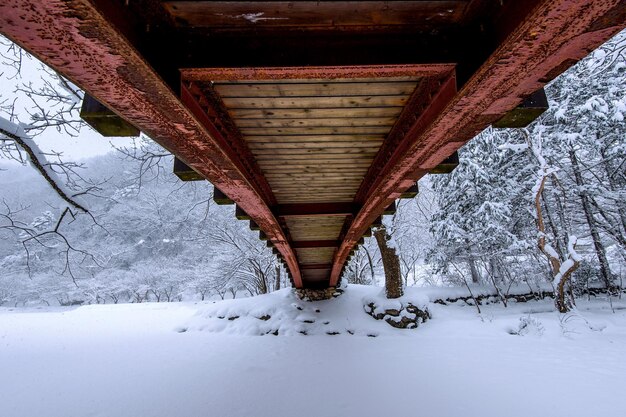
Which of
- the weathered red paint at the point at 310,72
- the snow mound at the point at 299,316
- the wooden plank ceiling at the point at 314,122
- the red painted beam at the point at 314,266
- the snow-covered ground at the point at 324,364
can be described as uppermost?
the wooden plank ceiling at the point at 314,122

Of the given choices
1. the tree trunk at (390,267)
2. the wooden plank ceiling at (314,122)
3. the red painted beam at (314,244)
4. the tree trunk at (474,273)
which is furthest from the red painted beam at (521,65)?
the tree trunk at (474,273)

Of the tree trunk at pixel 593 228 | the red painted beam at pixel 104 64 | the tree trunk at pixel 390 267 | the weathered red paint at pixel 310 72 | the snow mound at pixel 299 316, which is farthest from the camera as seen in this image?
the tree trunk at pixel 593 228

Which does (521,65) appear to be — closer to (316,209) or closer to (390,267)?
(316,209)

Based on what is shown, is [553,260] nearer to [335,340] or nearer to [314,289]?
[335,340]

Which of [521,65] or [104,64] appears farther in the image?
[521,65]

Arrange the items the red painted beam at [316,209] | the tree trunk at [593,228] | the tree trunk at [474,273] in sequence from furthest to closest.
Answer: the tree trunk at [474,273] < the tree trunk at [593,228] < the red painted beam at [316,209]

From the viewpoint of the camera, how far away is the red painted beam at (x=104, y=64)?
3.57 feet

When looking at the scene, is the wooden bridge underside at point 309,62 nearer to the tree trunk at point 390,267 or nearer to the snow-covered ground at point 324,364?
the snow-covered ground at point 324,364

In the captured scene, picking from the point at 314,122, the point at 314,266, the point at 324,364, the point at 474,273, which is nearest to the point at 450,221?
the point at 474,273

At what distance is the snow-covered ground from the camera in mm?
5715

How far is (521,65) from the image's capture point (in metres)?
1.51

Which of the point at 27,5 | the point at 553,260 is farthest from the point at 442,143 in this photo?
the point at 553,260

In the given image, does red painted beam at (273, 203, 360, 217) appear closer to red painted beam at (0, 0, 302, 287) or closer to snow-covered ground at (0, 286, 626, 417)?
red painted beam at (0, 0, 302, 287)

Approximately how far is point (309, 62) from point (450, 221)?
48.0 ft
